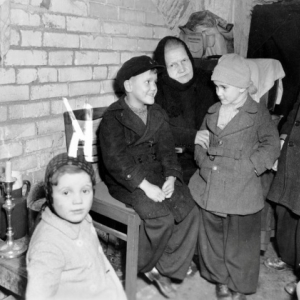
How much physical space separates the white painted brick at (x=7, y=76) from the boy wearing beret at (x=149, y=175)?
25.3 inches

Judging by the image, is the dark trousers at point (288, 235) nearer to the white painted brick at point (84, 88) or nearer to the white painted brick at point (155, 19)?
the white painted brick at point (84, 88)

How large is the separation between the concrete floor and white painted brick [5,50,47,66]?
1.68m

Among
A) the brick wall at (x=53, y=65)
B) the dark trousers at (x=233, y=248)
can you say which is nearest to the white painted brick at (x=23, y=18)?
the brick wall at (x=53, y=65)

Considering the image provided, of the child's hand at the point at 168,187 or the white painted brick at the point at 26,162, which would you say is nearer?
the child's hand at the point at 168,187

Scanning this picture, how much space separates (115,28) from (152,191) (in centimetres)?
145

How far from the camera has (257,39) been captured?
4.55 meters

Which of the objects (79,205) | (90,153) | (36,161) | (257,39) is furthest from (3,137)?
(257,39)

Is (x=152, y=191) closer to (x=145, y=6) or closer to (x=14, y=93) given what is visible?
(x=14, y=93)

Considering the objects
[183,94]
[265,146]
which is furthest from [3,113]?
[265,146]

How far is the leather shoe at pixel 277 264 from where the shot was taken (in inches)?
131

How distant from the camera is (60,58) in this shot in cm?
303

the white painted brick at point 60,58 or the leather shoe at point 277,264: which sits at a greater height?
the white painted brick at point 60,58

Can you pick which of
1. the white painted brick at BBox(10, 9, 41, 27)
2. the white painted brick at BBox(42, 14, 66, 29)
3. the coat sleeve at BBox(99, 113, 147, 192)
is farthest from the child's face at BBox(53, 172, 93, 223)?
the white painted brick at BBox(42, 14, 66, 29)

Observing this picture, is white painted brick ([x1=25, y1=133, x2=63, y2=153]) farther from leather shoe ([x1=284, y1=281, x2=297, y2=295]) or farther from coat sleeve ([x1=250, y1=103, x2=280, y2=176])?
leather shoe ([x1=284, y1=281, x2=297, y2=295])
